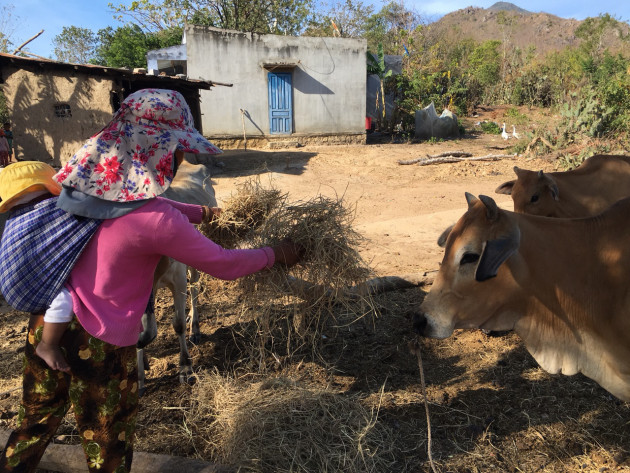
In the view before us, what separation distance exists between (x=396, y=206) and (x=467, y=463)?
7.45 metres

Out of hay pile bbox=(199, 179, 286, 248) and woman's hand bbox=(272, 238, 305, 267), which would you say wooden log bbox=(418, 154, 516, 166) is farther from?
woman's hand bbox=(272, 238, 305, 267)

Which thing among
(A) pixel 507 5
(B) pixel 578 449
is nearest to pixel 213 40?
(B) pixel 578 449

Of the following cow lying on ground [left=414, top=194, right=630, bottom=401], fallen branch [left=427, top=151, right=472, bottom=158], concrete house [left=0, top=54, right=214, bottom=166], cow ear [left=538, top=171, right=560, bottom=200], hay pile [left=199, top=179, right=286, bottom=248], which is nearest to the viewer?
cow lying on ground [left=414, top=194, right=630, bottom=401]

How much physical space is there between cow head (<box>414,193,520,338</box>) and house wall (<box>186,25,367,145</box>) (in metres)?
15.3

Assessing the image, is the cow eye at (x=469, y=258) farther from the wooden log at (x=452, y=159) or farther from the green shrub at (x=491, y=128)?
the green shrub at (x=491, y=128)

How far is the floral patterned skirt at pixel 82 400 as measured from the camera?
2026 millimetres

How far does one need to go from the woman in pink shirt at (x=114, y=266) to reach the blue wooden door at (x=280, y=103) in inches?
618

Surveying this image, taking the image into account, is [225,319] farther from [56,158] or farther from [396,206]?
[56,158]

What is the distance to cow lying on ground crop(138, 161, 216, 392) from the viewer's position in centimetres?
316

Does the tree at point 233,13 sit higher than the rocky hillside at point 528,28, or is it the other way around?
the rocky hillside at point 528,28

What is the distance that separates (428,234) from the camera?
727 cm

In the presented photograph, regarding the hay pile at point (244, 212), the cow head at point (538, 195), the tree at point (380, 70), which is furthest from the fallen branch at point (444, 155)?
the hay pile at point (244, 212)

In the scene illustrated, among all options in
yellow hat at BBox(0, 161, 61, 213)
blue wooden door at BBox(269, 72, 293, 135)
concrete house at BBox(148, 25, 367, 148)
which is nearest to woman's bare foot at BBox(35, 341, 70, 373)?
yellow hat at BBox(0, 161, 61, 213)

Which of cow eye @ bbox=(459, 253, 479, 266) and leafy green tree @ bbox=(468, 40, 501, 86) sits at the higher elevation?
leafy green tree @ bbox=(468, 40, 501, 86)
